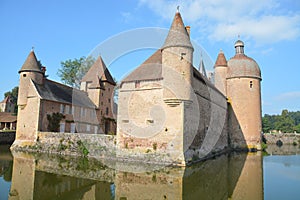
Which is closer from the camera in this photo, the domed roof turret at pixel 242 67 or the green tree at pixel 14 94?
the domed roof turret at pixel 242 67

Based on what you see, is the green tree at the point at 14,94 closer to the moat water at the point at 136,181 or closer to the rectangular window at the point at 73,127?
the rectangular window at the point at 73,127

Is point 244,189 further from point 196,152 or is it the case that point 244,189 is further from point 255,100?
point 255,100

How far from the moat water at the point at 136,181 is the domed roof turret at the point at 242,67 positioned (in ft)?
Answer: 45.2

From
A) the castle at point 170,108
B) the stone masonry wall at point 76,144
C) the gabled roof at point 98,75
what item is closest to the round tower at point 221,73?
the castle at point 170,108

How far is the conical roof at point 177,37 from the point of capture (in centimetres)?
1437

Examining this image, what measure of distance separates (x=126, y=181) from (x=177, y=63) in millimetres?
7507

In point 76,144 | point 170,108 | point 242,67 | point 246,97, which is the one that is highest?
point 242,67

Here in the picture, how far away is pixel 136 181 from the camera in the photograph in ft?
33.1

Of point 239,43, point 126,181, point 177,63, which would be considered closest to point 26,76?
point 177,63

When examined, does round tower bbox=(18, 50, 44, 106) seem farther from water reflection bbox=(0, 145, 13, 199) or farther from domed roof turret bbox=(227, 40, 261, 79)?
domed roof turret bbox=(227, 40, 261, 79)

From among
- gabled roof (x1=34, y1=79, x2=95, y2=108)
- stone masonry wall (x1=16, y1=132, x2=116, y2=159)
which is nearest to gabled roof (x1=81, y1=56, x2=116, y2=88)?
gabled roof (x1=34, y1=79, x2=95, y2=108)

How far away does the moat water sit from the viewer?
846cm

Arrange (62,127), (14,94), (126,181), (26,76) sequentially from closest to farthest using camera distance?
(126,181) → (26,76) → (62,127) → (14,94)

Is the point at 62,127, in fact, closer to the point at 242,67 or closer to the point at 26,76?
the point at 26,76
